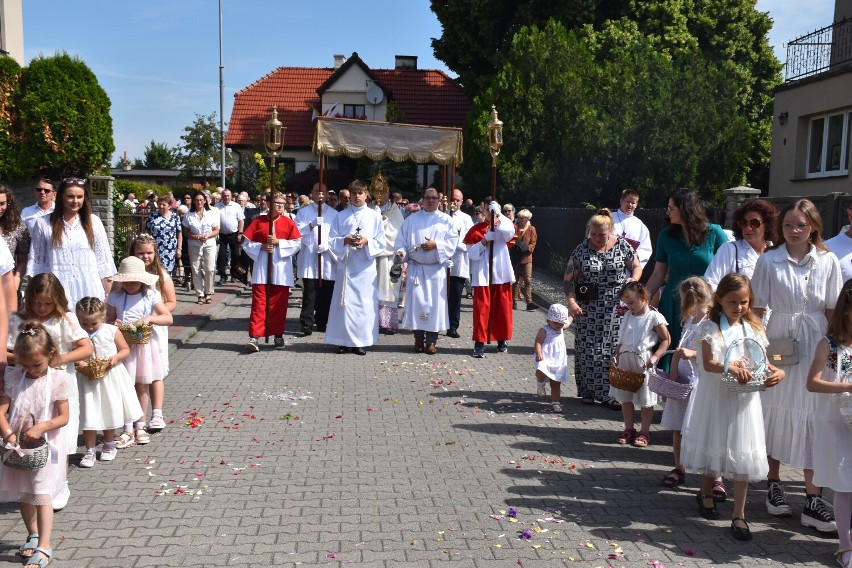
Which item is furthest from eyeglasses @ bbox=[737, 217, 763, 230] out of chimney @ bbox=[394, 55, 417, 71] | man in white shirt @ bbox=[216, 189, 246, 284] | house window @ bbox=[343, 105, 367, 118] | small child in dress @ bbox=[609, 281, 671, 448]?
chimney @ bbox=[394, 55, 417, 71]

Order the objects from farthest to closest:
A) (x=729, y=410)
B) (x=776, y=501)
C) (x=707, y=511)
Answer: (x=776, y=501), (x=707, y=511), (x=729, y=410)

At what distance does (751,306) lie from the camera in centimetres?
568

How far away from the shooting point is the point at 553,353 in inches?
349

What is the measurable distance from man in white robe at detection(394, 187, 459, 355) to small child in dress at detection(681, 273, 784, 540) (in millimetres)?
6886

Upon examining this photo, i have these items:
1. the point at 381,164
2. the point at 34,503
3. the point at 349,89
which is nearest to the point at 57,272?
the point at 34,503

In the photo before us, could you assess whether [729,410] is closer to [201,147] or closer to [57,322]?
[57,322]

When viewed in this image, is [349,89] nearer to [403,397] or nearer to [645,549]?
[403,397]

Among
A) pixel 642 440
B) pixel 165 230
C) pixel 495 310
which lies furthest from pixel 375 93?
pixel 642 440

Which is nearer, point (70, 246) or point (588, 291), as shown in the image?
point (70, 246)

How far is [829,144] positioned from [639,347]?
15145mm

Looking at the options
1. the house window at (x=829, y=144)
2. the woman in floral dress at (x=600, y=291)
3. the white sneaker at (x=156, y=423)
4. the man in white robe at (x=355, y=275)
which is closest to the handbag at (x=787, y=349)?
the woman in floral dress at (x=600, y=291)

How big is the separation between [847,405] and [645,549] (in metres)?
1.38

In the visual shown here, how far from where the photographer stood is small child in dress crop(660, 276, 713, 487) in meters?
6.33

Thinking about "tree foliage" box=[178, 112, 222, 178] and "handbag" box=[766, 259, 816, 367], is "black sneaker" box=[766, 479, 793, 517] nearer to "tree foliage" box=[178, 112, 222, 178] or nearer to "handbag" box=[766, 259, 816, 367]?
"handbag" box=[766, 259, 816, 367]
